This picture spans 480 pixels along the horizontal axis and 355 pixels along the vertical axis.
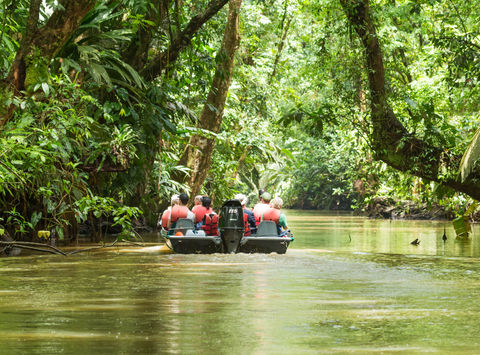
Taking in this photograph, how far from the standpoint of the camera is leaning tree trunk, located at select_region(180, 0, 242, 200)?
23688 mm

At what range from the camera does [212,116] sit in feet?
→ 78.5

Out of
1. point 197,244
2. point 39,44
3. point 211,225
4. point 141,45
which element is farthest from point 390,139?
point 39,44

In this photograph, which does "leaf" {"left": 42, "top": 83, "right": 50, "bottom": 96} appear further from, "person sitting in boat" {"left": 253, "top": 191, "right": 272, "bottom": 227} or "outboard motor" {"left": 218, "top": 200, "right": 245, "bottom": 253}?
"person sitting in boat" {"left": 253, "top": 191, "right": 272, "bottom": 227}

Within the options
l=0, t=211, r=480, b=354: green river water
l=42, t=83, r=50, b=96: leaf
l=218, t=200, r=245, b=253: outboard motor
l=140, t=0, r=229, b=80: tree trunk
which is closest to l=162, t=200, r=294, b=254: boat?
l=218, t=200, r=245, b=253: outboard motor

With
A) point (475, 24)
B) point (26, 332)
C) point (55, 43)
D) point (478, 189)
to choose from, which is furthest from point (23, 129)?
point (475, 24)

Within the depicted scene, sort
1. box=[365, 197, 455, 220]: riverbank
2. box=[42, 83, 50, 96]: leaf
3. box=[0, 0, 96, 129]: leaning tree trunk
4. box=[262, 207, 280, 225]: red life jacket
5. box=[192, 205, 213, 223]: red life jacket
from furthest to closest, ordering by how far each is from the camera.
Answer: box=[365, 197, 455, 220]: riverbank → box=[192, 205, 213, 223]: red life jacket → box=[262, 207, 280, 225]: red life jacket → box=[42, 83, 50, 96]: leaf → box=[0, 0, 96, 129]: leaning tree trunk

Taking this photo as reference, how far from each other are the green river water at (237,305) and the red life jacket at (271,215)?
66.4 inches

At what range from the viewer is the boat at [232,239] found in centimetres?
1616

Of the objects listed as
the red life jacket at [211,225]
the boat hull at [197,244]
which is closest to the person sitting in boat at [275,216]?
the red life jacket at [211,225]

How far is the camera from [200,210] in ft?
59.6

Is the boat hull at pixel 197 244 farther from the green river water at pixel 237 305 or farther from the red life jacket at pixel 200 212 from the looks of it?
the red life jacket at pixel 200 212

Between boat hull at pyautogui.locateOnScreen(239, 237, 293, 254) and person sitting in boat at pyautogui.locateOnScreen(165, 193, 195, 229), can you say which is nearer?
boat hull at pyautogui.locateOnScreen(239, 237, 293, 254)

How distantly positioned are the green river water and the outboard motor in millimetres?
447

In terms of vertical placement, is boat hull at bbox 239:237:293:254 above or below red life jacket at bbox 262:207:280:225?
below
